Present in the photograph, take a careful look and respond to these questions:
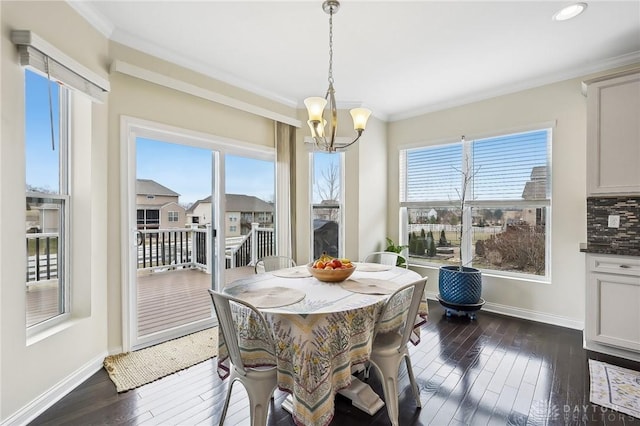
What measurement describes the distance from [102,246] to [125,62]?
159 centimetres

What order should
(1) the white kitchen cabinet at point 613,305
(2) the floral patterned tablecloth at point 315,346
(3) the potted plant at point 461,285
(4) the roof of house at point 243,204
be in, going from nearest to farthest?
(2) the floral patterned tablecloth at point 315,346
(1) the white kitchen cabinet at point 613,305
(4) the roof of house at point 243,204
(3) the potted plant at point 461,285

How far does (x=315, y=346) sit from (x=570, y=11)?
3007 mm

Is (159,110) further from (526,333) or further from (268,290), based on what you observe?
(526,333)

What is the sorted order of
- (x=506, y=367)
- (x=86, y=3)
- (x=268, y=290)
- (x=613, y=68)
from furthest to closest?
(x=613, y=68), (x=506, y=367), (x=86, y=3), (x=268, y=290)

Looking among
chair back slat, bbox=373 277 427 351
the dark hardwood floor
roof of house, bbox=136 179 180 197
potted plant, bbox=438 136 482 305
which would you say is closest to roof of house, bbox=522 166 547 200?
potted plant, bbox=438 136 482 305

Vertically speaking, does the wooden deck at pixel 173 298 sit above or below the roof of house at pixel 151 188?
below

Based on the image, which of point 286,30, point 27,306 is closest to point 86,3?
point 286,30

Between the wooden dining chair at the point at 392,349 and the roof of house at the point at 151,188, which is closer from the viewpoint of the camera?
the wooden dining chair at the point at 392,349

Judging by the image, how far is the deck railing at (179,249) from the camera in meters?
2.25

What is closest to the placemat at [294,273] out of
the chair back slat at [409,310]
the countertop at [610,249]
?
the chair back slat at [409,310]

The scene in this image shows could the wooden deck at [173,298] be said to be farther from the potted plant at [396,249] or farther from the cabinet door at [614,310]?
A: the cabinet door at [614,310]

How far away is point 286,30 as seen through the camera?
2.54 meters

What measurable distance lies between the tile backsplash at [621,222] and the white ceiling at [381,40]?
1.39m

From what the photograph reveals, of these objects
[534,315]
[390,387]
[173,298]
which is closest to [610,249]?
[534,315]
